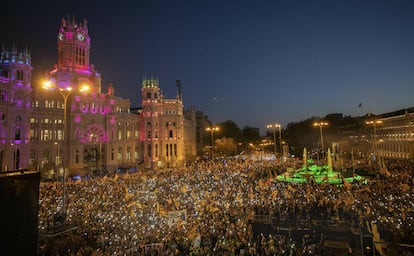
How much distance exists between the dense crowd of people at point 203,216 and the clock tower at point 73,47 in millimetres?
36389

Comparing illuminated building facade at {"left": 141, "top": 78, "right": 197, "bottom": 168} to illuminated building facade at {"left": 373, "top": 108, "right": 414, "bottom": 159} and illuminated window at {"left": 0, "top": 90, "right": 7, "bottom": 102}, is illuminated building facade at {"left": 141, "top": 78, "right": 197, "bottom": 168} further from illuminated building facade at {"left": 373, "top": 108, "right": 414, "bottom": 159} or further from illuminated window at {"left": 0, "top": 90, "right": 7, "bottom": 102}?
illuminated building facade at {"left": 373, "top": 108, "right": 414, "bottom": 159}

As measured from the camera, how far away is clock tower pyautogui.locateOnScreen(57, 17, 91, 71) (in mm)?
51688

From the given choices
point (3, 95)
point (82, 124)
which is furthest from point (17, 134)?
point (82, 124)

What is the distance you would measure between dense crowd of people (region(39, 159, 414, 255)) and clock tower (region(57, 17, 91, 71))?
36389 mm

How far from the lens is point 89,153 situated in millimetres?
50281

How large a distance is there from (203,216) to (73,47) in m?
50.1

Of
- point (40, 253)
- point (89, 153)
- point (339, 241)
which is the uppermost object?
point (89, 153)

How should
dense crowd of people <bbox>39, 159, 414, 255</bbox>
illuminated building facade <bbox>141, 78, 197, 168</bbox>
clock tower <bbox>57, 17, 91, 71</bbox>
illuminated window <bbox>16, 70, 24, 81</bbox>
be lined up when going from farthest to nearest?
1. illuminated building facade <bbox>141, 78, 197, 168</bbox>
2. clock tower <bbox>57, 17, 91, 71</bbox>
3. illuminated window <bbox>16, 70, 24, 81</bbox>
4. dense crowd of people <bbox>39, 159, 414, 255</bbox>

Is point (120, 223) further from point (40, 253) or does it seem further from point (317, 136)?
point (317, 136)

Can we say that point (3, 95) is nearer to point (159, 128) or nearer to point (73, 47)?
point (73, 47)

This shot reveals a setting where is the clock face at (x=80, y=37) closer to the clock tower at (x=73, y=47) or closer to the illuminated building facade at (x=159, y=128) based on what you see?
the clock tower at (x=73, y=47)

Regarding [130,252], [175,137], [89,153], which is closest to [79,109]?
[89,153]

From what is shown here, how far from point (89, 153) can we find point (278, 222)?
4321 cm

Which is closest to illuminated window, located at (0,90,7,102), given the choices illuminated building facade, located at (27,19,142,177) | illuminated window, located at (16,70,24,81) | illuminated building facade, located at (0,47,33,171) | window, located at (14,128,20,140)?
illuminated building facade, located at (0,47,33,171)
